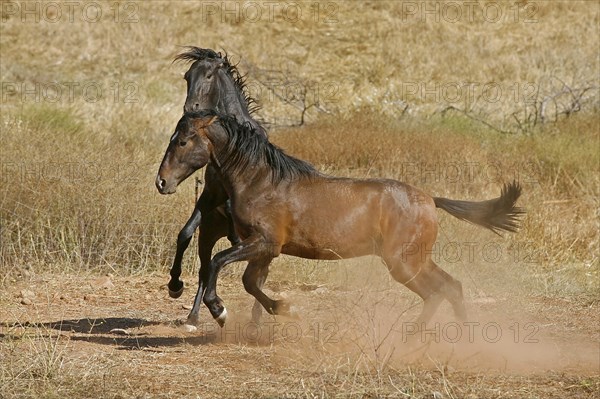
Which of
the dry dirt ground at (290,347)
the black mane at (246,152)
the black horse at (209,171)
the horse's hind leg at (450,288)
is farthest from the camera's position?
the black horse at (209,171)

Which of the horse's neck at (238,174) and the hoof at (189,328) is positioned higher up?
the horse's neck at (238,174)

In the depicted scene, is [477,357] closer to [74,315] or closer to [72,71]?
[74,315]

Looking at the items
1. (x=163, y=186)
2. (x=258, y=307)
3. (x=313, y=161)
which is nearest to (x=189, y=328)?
(x=258, y=307)

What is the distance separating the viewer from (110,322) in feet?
29.7

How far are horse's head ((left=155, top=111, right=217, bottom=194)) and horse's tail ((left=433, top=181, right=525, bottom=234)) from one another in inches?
81.0

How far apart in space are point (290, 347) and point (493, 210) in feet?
6.67

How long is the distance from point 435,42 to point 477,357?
1706cm

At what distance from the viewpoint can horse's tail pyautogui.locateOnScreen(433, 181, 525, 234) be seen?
8.17 m

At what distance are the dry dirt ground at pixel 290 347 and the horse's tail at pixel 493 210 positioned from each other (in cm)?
84

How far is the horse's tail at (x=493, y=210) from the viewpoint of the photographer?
817 cm

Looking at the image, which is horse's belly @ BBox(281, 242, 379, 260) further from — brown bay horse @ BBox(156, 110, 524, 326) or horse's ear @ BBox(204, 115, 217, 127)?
horse's ear @ BBox(204, 115, 217, 127)

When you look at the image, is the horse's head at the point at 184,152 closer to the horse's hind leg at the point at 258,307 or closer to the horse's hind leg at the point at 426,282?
the horse's hind leg at the point at 258,307

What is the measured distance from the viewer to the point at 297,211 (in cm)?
767

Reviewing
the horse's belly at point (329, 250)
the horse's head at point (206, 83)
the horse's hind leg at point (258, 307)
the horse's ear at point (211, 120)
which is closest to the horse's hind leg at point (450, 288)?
the horse's belly at point (329, 250)
